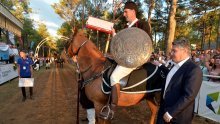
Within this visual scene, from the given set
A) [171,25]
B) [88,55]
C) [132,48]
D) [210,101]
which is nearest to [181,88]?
[132,48]

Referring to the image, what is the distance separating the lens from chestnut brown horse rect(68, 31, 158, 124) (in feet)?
16.5

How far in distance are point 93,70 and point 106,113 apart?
107 cm

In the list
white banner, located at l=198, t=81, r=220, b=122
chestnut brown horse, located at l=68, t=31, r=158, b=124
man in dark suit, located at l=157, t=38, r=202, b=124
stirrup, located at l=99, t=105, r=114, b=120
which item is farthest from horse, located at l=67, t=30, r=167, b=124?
white banner, located at l=198, t=81, r=220, b=122

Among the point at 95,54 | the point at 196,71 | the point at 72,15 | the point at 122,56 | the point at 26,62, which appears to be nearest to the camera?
the point at 196,71

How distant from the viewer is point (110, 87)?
4.80 m

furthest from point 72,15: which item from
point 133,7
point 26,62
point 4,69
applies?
point 133,7

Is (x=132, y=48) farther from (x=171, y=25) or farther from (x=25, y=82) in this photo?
(x=171, y=25)

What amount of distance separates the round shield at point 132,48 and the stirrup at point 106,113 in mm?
910

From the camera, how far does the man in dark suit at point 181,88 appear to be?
3297 mm

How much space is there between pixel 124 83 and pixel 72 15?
38052 mm

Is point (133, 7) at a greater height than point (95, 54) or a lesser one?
greater

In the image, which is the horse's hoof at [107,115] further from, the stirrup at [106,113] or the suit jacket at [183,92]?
the suit jacket at [183,92]

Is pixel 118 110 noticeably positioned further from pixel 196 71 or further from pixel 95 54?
pixel 196 71

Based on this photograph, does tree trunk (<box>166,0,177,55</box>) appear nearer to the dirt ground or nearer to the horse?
the dirt ground
